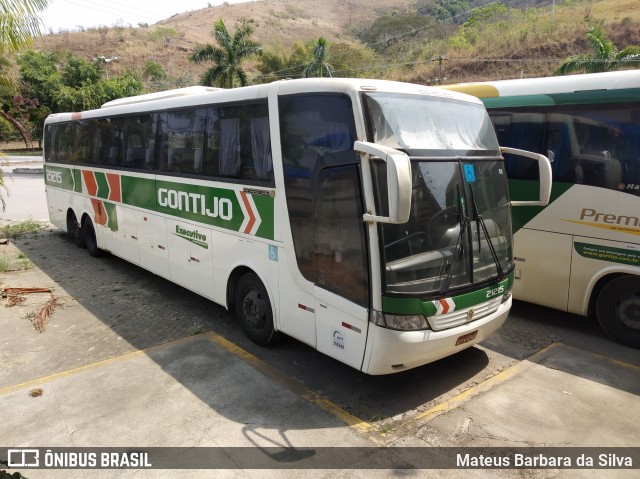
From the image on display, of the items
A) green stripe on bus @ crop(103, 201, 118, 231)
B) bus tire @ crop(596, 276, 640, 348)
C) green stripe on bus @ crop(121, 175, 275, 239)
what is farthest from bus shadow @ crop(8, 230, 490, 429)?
bus tire @ crop(596, 276, 640, 348)

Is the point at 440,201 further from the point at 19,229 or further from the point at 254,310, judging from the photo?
the point at 19,229

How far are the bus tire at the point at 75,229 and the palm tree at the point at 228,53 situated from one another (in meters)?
20.4

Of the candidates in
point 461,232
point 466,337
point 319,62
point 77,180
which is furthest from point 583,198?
point 319,62

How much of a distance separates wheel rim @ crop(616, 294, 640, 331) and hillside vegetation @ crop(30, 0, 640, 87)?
26.9 feet

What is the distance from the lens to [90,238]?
11.0m

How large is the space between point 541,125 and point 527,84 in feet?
2.31

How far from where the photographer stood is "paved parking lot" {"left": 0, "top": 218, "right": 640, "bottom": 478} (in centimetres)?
426

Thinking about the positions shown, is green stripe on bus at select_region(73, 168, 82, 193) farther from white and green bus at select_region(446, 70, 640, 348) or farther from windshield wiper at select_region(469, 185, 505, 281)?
windshield wiper at select_region(469, 185, 505, 281)

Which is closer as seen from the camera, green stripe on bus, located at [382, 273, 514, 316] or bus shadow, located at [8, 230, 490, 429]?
green stripe on bus, located at [382, 273, 514, 316]

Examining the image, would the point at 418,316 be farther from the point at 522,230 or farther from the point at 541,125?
the point at 541,125

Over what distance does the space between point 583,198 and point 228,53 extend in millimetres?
28107

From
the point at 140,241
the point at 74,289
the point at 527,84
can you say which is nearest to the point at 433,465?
the point at 527,84

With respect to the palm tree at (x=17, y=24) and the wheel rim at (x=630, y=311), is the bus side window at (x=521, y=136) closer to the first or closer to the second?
the wheel rim at (x=630, y=311)

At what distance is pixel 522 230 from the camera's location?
6887 millimetres
